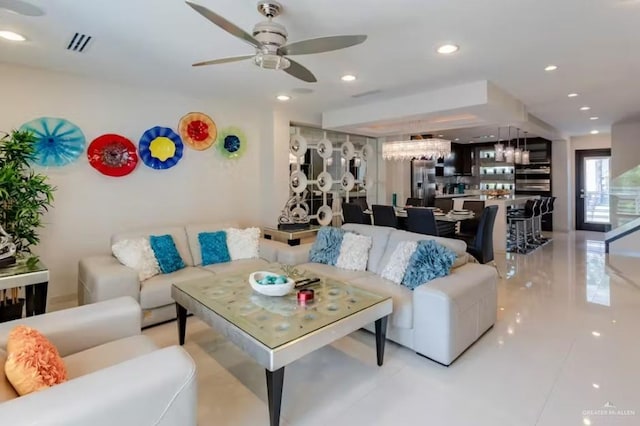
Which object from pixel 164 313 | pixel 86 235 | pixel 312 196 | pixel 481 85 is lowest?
pixel 164 313

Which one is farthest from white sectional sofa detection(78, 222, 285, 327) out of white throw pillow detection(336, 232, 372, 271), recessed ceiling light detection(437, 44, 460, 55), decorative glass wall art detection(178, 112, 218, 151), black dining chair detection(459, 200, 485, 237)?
black dining chair detection(459, 200, 485, 237)

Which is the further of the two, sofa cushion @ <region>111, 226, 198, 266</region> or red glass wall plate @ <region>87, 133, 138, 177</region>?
red glass wall plate @ <region>87, 133, 138, 177</region>

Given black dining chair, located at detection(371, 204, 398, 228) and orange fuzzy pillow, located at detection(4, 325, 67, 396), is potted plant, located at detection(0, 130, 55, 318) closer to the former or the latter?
orange fuzzy pillow, located at detection(4, 325, 67, 396)

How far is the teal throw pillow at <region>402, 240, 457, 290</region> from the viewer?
2961mm

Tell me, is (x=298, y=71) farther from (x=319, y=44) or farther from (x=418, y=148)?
(x=418, y=148)

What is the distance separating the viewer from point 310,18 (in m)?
2.48

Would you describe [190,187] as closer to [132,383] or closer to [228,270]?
[228,270]

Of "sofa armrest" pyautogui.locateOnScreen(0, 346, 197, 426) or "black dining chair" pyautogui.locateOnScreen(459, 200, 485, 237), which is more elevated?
"black dining chair" pyautogui.locateOnScreen(459, 200, 485, 237)

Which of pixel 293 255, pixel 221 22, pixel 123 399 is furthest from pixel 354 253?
pixel 123 399

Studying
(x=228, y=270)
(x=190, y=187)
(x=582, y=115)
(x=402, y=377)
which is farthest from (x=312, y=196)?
(x=582, y=115)

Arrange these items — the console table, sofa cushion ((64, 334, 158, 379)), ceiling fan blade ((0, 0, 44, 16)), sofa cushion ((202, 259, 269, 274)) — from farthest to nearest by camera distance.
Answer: the console table < sofa cushion ((202, 259, 269, 274)) < ceiling fan blade ((0, 0, 44, 16)) < sofa cushion ((64, 334, 158, 379))

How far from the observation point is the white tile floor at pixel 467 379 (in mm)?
2070

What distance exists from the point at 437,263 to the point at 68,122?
4193 mm

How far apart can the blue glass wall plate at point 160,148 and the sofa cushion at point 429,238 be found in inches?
121
